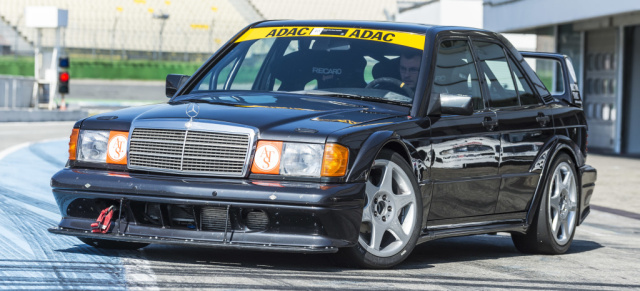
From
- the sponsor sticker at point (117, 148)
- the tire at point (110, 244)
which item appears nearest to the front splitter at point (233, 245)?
the sponsor sticker at point (117, 148)

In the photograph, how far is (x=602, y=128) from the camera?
23.9 m

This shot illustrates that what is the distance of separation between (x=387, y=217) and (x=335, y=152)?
0.65 meters

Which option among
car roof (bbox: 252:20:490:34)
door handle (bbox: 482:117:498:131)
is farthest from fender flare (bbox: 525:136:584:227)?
car roof (bbox: 252:20:490:34)

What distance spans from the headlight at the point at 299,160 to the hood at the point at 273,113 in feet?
0.23

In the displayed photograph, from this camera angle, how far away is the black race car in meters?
5.45

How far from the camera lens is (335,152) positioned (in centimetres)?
541

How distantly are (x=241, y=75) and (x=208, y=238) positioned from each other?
1750mm

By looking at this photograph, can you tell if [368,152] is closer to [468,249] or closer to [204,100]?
[204,100]

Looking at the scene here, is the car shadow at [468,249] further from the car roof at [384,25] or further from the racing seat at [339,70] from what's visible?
the car roof at [384,25]

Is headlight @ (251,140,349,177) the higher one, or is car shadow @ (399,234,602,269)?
headlight @ (251,140,349,177)

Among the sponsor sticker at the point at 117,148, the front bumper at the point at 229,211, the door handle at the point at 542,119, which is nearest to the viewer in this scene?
the front bumper at the point at 229,211

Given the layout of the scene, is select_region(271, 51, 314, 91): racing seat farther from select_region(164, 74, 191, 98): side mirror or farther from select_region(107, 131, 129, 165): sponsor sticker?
select_region(107, 131, 129, 165): sponsor sticker

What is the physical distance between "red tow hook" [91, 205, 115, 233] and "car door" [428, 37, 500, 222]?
5.92ft

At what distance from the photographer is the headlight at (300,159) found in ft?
17.8
